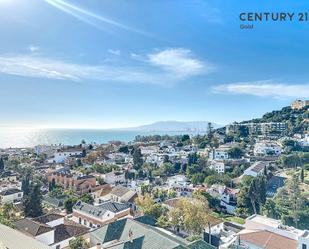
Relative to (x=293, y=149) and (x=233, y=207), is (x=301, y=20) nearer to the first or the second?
(x=233, y=207)

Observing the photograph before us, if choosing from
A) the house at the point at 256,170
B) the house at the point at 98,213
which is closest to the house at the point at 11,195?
the house at the point at 98,213

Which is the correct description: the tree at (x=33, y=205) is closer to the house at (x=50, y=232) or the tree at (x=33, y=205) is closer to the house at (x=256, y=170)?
the house at (x=50, y=232)

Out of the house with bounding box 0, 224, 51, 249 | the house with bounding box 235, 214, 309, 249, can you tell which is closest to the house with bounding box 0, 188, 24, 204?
the house with bounding box 0, 224, 51, 249

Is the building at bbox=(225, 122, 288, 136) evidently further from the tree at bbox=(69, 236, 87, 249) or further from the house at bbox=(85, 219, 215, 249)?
the tree at bbox=(69, 236, 87, 249)

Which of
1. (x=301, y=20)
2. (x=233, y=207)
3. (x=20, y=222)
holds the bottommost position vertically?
(x=233, y=207)

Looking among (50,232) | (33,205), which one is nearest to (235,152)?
(33,205)

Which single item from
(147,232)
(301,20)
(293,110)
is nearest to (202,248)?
(147,232)
